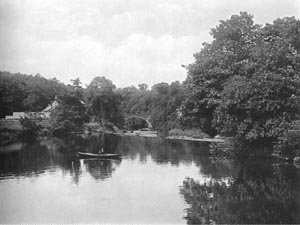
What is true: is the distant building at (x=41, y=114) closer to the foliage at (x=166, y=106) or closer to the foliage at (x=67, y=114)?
the foliage at (x=67, y=114)

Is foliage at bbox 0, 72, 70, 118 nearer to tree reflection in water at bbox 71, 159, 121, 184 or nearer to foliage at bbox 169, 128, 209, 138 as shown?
foliage at bbox 169, 128, 209, 138

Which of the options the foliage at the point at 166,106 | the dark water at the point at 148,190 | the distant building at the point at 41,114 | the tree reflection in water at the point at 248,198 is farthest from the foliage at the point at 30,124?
the tree reflection in water at the point at 248,198

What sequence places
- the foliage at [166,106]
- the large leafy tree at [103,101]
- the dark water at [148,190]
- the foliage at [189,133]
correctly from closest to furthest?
the dark water at [148,190] < the foliage at [189,133] < the foliage at [166,106] < the large leafy tree at [103,101]

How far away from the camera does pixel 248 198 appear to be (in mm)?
27438

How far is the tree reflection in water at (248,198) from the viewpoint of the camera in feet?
75.8

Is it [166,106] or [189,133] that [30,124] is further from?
[189,133]

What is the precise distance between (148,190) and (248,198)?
705 centimetres

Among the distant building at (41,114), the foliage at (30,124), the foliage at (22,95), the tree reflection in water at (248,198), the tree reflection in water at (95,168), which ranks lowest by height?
the tree reflection in water at (248,198)

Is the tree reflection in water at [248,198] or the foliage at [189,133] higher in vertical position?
the foliage at [189,133]

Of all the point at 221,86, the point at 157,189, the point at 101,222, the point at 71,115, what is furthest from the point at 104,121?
the point at 101,222

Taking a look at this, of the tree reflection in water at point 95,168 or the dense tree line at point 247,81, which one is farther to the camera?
the tree reflection in water at point 95,168

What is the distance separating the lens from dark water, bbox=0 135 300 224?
23.7 meters

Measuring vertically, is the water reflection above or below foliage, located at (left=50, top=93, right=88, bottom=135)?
below

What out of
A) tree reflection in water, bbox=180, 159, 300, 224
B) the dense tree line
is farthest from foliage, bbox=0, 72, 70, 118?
tree reflection in water, bbox=180, 159, 300, 224
